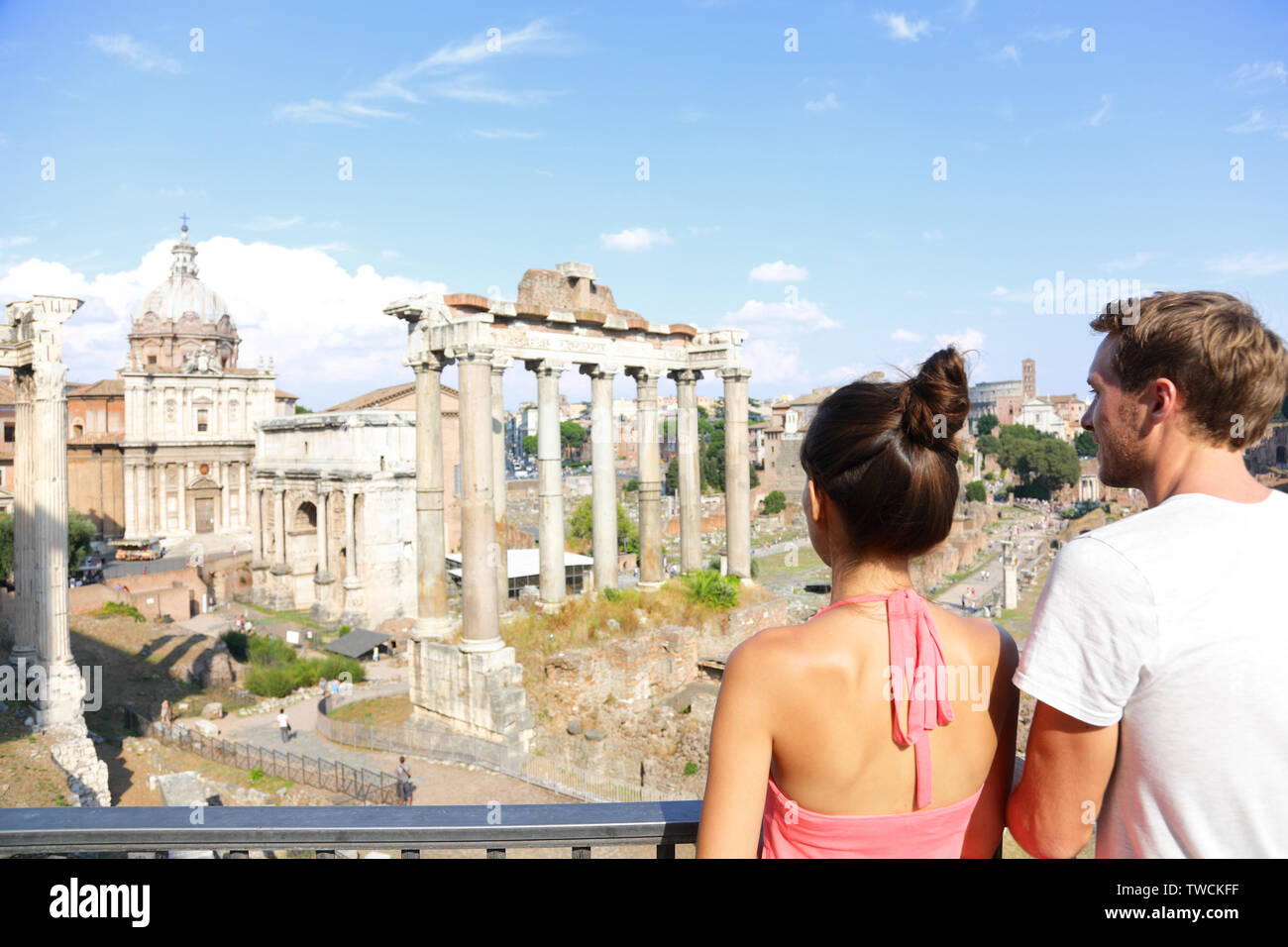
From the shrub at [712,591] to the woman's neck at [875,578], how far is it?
59.1 ft

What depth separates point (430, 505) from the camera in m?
16.2

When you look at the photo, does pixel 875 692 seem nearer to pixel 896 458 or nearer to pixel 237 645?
pixel 896 458

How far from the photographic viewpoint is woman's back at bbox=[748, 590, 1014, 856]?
1.99 metres

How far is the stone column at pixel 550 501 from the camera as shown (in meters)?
18.3

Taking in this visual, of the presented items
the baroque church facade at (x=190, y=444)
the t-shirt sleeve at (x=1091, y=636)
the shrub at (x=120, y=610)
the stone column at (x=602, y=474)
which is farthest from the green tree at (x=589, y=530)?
the t-shirt sleeve at (x=1091, y=636)

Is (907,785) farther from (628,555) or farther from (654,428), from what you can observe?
(628,555)

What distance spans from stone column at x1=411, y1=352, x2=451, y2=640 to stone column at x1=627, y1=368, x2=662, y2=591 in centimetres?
526

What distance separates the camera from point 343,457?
1503 inches

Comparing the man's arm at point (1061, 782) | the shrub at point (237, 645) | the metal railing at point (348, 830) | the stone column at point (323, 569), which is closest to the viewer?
the man's arm at point (1061, 782)

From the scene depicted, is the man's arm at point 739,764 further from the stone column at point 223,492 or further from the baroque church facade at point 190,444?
the stone column at point 223,492

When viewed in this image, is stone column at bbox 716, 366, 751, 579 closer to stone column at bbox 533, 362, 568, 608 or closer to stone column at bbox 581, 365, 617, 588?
stone column at bbox 581, 365, 617, 588

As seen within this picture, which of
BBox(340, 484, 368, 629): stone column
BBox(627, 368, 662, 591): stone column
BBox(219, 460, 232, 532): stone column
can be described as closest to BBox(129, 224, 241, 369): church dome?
BBox(219, 460, 232, 532): stone column

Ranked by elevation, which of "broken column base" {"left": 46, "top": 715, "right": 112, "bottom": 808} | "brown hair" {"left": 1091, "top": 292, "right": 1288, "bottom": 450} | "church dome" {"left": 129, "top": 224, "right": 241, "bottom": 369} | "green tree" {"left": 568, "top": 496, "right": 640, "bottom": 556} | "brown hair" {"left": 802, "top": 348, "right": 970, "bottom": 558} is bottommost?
"broken column base" {"left": 46, "top": 715, "right": 112, "bottom": 808}
